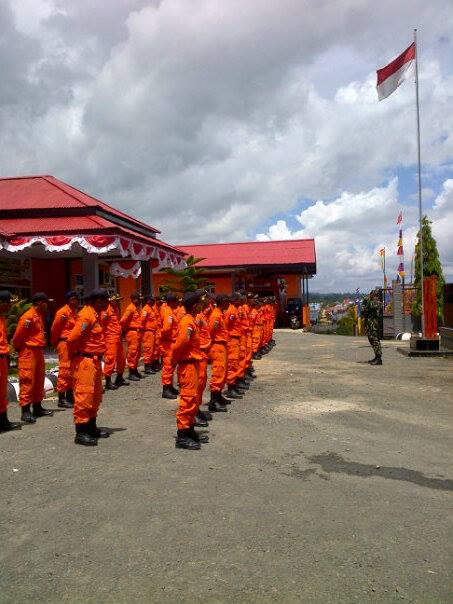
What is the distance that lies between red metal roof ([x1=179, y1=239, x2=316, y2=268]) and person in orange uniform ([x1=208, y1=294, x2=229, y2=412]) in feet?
70.7

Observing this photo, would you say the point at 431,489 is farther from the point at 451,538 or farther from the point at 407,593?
the point at 407,593

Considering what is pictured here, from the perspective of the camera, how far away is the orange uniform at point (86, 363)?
5871 mm

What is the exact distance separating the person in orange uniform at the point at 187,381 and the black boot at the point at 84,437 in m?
0.98

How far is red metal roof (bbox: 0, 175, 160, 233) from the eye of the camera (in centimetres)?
1458

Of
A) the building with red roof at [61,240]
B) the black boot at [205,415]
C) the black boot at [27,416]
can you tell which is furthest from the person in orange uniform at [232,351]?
the building with red roof at [61,240]

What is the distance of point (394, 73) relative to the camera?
52.2ft

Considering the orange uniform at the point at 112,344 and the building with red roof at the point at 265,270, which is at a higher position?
the building with red roof at the point at 265,270

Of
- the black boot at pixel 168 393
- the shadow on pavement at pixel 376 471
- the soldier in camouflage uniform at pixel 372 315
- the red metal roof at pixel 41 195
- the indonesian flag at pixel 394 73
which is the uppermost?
the indonesian flag at pixel 394 73

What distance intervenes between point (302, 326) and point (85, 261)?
55.7ft

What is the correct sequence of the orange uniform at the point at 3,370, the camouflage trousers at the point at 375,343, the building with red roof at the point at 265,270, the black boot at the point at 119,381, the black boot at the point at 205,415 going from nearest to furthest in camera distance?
the orange uniform at the point at 3,370, the black boot at the point at 205,415, the black boot at the point at 119,381, the camouflage trousers at the point at 375,343, the building with red roof at the point at 265,270

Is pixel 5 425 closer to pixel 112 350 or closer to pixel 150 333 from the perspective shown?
pixel 112 350

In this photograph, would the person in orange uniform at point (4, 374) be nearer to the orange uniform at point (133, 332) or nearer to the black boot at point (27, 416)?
the black boot at point (27, 416)

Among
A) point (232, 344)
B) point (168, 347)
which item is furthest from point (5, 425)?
point (232, 344)

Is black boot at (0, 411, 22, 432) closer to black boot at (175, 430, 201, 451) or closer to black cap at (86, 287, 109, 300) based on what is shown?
black cap at (86, 287, 109, 300)
